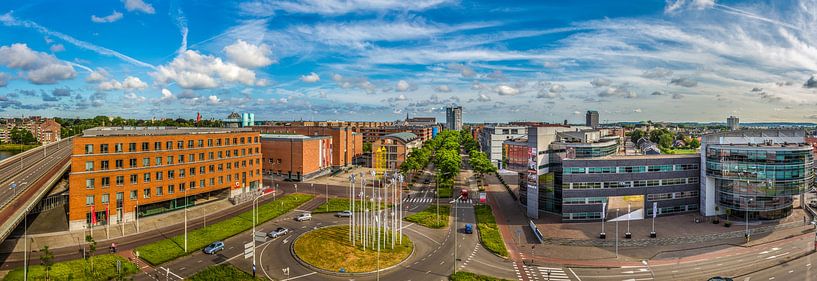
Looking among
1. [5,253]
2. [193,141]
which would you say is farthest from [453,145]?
[5,253]

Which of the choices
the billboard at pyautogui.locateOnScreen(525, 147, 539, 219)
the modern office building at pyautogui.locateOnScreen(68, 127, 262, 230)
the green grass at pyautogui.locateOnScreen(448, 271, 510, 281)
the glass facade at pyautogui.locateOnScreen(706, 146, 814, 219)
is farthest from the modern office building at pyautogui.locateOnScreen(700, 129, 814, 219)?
the modern office building at pyautogui.locateOnScreen(68, 127, 262, 230)

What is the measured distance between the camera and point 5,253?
177 feet

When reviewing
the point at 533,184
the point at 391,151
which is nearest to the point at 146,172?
the point at 533,184

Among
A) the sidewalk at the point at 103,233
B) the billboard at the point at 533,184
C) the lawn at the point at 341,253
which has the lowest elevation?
the lawn at the point at 341,253

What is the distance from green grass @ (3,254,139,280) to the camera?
1820 inches

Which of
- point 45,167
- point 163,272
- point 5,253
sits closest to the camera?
point 163,272

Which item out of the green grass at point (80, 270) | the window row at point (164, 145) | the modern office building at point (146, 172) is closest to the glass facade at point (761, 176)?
the green grass at point (80, 270)

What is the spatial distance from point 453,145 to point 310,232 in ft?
352

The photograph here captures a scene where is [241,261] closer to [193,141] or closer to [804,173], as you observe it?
[193,141]

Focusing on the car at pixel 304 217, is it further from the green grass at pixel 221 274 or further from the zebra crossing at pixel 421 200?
the zebra crossing at pixel 421 200

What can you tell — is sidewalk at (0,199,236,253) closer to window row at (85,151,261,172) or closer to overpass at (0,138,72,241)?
overpass at (0,138,72,241)

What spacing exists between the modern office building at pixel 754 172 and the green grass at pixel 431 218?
1952 inches

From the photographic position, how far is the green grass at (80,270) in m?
46.2

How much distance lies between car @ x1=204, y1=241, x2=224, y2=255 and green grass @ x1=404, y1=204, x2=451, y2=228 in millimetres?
33279
